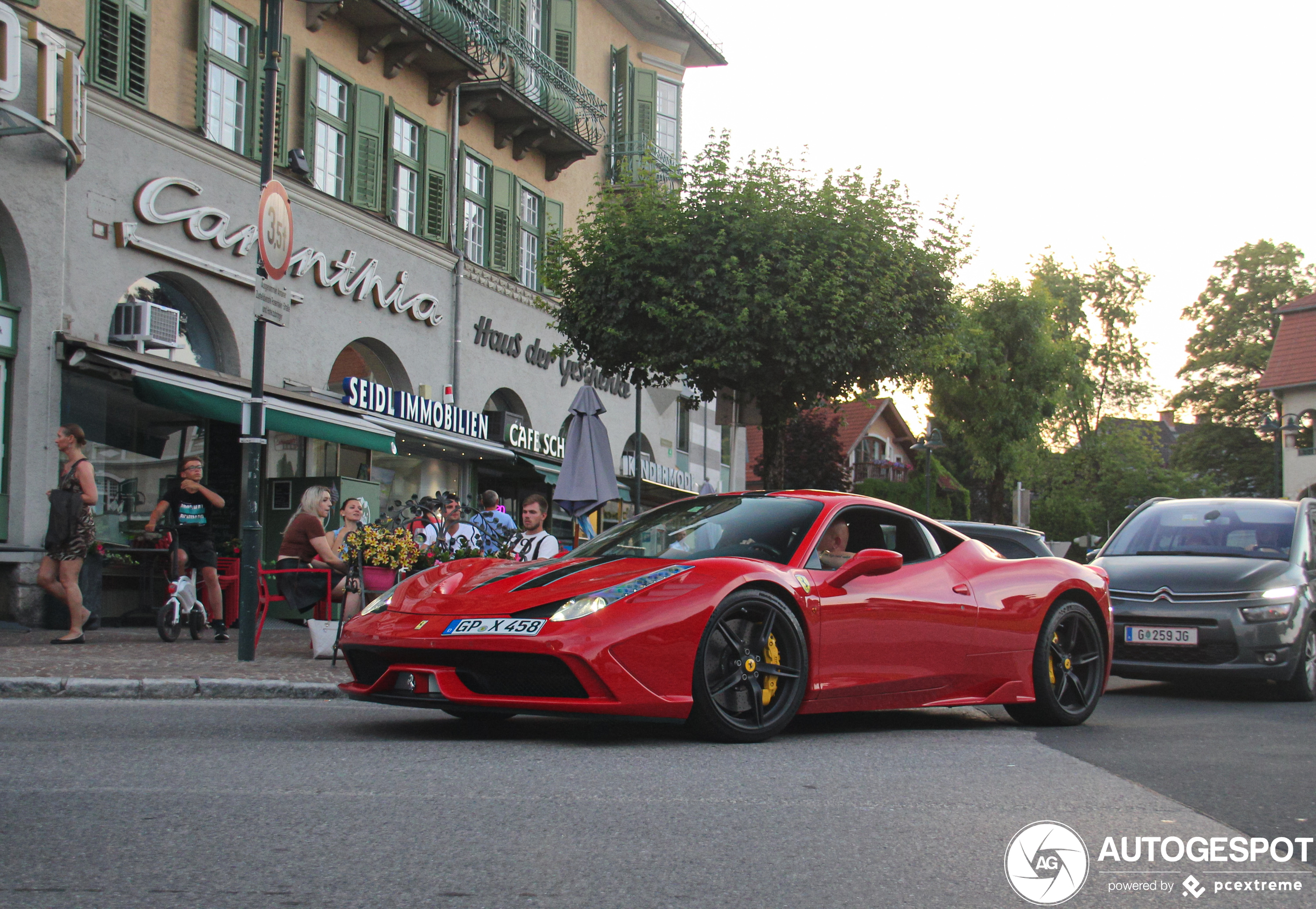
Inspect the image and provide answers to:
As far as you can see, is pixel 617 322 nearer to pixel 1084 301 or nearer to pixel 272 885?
pixel 272 885

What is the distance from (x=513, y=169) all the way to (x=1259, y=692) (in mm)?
19103

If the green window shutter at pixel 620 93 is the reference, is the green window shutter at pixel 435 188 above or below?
below

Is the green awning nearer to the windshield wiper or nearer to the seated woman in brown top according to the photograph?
the seated woman in brown top

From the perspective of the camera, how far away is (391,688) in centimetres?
645

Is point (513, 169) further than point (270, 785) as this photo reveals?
Yes

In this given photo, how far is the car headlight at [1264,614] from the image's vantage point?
10.4 m

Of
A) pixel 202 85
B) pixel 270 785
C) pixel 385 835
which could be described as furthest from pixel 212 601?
pixel 385 835

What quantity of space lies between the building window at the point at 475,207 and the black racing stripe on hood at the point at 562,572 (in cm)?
1867

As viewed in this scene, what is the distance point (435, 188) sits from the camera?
2423cm

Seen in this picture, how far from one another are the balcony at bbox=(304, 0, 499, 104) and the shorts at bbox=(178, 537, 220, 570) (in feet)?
30.8

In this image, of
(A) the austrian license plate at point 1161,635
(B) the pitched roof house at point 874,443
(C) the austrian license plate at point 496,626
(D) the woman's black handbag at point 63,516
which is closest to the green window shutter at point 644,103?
(D) the woman's black handbag at point 63,516

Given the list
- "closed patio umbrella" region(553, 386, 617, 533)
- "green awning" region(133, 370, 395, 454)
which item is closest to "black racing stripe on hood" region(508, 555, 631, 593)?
"closed patio umbrella" region(553, 386, 617, 533)

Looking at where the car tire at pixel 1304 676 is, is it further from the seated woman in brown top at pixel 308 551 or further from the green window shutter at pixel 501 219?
the green window shutter at pixel 501 219

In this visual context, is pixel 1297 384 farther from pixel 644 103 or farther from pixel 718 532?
pixel 718 532
